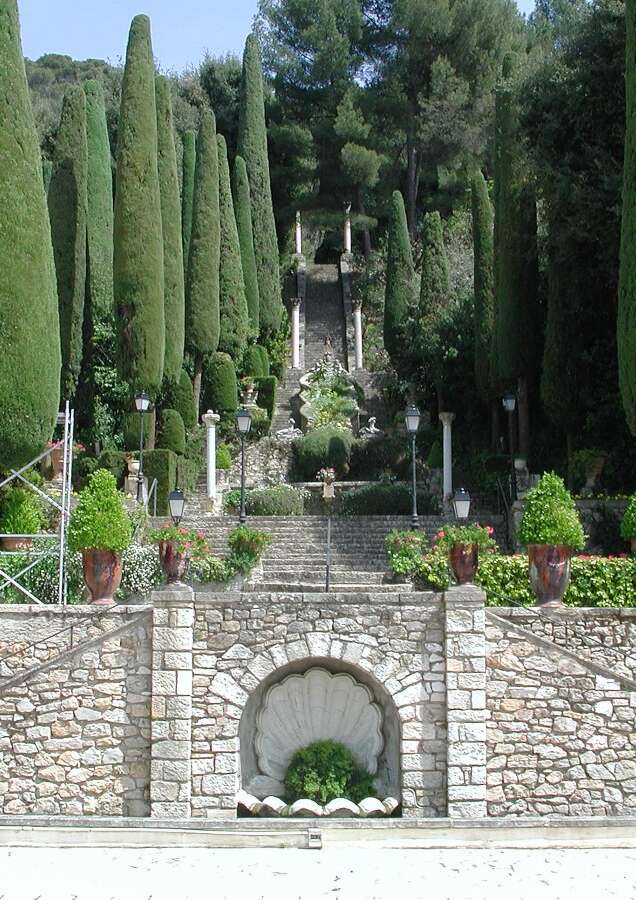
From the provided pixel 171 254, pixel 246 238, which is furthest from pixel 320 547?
pixel 246 238

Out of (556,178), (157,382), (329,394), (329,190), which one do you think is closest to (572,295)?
(556,178)

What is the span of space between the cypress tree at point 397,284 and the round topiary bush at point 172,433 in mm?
9054

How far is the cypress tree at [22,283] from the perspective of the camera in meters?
17.2

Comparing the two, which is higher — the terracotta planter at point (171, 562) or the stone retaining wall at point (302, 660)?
the terracotta planter at point (171, 562)

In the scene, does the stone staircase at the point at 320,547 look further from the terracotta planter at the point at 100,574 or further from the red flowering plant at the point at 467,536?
the terracotta planter at the point at 100,574

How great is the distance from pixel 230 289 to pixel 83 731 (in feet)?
71.7

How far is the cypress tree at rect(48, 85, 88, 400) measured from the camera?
26.2 m

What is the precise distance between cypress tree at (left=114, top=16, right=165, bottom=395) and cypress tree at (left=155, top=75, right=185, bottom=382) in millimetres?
1430

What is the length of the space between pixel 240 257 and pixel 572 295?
1497 centimetres

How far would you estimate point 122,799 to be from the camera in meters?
11.3

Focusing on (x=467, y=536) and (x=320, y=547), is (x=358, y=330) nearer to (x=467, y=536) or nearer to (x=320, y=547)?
(x=320, y=547)

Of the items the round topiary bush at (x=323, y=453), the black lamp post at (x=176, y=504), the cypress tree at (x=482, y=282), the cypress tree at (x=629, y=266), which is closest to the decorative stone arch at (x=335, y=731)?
the black lamp post at (x=176, y=504)

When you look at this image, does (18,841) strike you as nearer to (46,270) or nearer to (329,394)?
(46,270)

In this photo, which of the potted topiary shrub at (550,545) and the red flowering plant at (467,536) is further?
the red flowering plant at (467,536)
